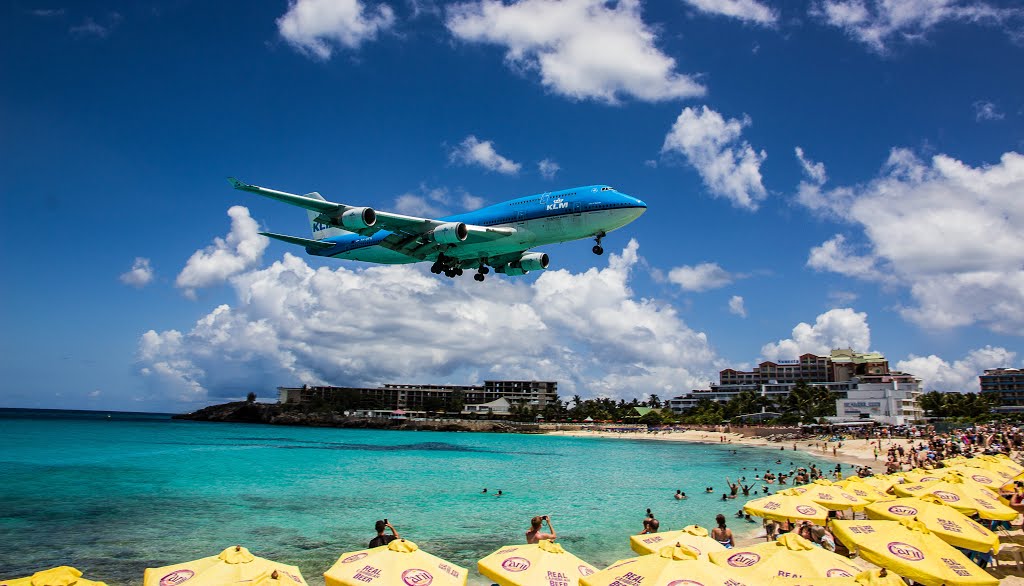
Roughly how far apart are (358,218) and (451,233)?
4.54 m

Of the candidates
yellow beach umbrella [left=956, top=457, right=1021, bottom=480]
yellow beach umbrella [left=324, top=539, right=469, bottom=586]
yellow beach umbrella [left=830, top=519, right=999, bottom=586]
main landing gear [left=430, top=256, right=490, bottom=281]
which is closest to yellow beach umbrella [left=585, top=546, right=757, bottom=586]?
yellow beach umbrella [left=324, top=539, right=469, bottom=586]

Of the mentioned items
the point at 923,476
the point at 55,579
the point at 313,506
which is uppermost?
the point at 55,579

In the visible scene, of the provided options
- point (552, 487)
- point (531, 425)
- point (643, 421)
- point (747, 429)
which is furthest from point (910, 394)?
point (552, 487)

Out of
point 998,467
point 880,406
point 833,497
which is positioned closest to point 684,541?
point 833,497

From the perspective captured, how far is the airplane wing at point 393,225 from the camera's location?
88.7ft

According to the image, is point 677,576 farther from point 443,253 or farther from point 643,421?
point 643,421

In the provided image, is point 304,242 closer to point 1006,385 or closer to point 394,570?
point 394,570

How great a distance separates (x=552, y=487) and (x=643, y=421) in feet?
388

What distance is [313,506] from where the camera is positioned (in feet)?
98.8

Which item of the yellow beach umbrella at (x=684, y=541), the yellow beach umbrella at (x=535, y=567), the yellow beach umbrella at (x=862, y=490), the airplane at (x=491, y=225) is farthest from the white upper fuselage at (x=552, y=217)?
the yellow beach umbrella at (x=535, y=567)

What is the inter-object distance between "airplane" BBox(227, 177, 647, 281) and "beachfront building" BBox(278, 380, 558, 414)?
14562cm

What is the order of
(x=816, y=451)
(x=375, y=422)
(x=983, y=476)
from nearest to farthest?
1. (x=983, y=476)
2. (x=816, y=451)
3. (x=375, y=422)

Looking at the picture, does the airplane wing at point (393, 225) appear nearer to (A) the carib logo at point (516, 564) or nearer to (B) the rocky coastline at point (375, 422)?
(A) the carib logo at point (516, 564)

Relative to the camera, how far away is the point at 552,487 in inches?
1554
